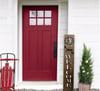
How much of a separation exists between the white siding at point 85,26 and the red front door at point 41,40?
476 mm

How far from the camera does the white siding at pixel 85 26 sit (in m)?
3.58

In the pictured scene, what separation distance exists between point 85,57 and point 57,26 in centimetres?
110

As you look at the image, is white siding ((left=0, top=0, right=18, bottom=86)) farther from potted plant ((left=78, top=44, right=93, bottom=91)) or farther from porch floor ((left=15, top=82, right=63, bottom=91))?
potted plant ((left=78, top=44, right=93, bottom=91))

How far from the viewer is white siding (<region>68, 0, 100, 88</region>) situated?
3584 mm

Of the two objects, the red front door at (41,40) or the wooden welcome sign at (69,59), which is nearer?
the wooden welcome sign at (69,59)

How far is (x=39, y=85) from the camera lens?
3.73m

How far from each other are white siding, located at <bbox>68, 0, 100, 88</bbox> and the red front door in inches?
18.7

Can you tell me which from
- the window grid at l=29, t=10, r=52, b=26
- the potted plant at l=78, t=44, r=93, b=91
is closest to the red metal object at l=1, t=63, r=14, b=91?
the window grid at l=29, t=10, r=52, b=26

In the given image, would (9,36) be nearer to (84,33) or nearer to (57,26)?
(57,26)

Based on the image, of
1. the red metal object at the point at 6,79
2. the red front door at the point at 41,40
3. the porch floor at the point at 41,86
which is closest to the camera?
the red metal object at the point at 6,79

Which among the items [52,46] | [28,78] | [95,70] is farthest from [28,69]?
[95,70]

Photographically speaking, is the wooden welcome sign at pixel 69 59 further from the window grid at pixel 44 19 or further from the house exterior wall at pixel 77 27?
the window grid at pixel 44 19

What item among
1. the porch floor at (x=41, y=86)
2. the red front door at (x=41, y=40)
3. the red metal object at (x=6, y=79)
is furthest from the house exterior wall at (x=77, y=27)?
the red metal object at (x=6, y=79)

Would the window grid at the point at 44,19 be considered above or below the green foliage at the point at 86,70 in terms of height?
above
